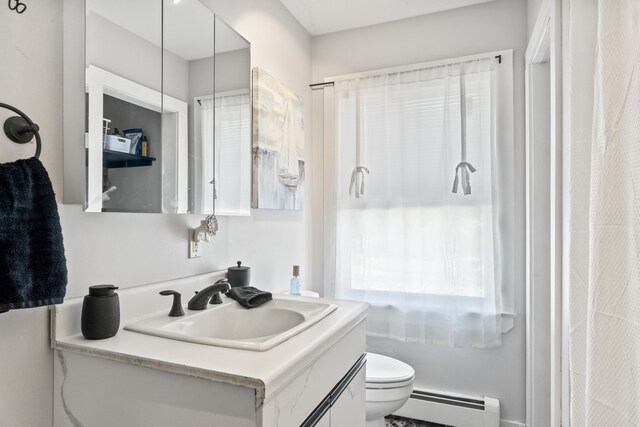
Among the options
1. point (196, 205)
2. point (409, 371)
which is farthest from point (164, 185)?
point (409, 371)

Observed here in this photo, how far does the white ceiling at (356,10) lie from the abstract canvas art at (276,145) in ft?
1.69

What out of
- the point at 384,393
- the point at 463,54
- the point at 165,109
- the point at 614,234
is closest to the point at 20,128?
the point at 165,109

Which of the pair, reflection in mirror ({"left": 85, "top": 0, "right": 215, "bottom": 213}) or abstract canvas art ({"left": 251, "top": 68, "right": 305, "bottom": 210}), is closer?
reflection in mirror ({"left": 85, "top": 0, "right": 215, "bottom": 213})

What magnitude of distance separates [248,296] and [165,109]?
72 cm

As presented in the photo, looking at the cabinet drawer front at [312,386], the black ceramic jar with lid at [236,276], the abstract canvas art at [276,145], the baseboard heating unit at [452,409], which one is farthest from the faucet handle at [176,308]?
the baseboard heating unit at [452,409]

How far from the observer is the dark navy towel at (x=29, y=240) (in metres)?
0.76

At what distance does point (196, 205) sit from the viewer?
4.52 ft

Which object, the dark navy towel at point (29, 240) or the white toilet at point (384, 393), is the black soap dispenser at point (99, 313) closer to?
the dark navy towel at point (29, 240)

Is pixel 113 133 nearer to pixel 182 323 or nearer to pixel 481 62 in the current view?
pixel 182 323

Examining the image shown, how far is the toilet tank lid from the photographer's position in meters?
1.73

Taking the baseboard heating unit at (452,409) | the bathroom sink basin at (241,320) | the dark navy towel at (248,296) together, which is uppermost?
the dark navy towel at (248,296)

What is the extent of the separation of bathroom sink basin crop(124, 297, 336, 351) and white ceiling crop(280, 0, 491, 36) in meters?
1.73

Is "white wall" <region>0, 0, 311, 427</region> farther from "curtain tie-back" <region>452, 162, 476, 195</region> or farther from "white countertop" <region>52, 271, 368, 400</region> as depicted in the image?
"curtain tie-back" <region>452, 162, 476, 195</region>

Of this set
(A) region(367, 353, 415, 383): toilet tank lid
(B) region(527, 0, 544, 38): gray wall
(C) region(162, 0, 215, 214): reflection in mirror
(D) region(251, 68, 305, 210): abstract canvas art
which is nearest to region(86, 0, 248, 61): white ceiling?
(C) region(162, 0, 215, 214): reflection in mirror
